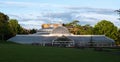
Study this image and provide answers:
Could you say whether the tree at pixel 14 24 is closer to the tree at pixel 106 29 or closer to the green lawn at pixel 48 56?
the tree at pixel 106 29

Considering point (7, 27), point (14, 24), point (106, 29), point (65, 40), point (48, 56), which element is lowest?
point (65, 40)

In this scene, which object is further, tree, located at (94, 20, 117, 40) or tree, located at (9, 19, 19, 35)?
tree, located at (9, 19, 19, 35)

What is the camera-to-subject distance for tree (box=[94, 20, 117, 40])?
4688 inches

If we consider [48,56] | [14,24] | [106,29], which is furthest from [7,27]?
[48,56]

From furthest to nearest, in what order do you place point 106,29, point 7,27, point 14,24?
point 14,24, point 106,29, point 7,27

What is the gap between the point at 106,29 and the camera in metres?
120

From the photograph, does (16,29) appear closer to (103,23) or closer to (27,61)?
(103,23)

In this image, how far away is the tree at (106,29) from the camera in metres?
119

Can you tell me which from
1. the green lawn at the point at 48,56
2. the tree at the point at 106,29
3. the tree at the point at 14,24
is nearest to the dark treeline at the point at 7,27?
the tree at the point at 14,24

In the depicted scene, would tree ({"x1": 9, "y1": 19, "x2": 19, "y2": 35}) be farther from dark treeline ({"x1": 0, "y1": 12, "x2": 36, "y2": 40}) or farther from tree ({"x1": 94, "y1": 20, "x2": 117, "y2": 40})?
tree ({"x1": 94, "y1": 20, "x2": 117, "y2": 40})

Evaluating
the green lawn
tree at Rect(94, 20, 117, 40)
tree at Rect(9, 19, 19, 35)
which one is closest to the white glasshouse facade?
tree at Rect(94, 20, 117, 40)

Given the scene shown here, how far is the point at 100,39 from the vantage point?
342 feet

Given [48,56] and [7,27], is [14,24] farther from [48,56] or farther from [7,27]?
[48,56]

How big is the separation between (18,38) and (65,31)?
19.3 m
